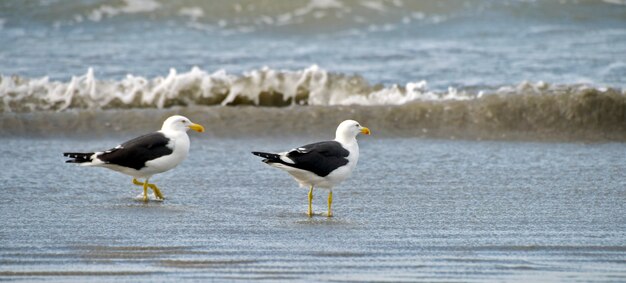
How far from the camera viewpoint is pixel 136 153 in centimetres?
742

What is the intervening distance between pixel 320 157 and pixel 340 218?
422 millimetres

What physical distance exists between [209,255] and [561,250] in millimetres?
1892

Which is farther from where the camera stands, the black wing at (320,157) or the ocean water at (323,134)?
the black wing at (320,157)

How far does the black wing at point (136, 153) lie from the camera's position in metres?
7.39

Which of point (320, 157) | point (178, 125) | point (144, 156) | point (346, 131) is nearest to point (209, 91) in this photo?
point (178, 125)

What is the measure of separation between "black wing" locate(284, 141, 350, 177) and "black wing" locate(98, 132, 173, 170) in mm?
1212

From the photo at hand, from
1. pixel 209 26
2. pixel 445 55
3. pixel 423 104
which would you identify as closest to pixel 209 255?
pixel 423 104

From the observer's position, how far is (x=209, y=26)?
661 inches

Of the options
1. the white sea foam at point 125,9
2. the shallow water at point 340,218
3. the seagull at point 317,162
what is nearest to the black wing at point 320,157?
the seagull at point 317,162

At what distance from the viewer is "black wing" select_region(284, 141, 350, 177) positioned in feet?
22.0

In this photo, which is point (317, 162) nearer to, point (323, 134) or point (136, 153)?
point (136, 153)

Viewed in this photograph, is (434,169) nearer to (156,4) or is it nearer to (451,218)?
(451,218)

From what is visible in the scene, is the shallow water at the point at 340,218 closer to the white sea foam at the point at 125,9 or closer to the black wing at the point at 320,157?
the black wing at the point at 320,157

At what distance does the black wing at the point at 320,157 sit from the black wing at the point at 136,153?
1212 mm
